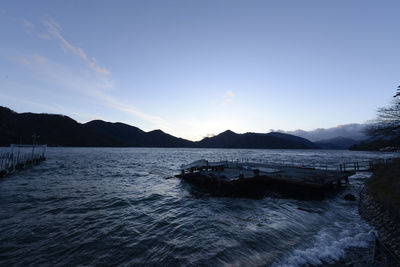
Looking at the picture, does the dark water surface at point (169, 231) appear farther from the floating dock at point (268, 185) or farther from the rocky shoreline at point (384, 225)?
the floating dock at point (268, 185)

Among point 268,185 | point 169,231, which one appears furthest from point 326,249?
point 268,185

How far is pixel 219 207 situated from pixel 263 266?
342 inches

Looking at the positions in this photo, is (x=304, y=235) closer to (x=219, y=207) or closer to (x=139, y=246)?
(x=219, y=207)

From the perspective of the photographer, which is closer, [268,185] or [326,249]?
[326,249]

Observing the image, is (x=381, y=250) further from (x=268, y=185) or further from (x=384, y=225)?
(x=268, y=185)

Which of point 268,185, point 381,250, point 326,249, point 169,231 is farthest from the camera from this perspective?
point 268,185

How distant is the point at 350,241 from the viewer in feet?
28.1

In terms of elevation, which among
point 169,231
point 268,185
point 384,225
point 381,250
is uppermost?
point 384,225

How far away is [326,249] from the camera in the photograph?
791 cm

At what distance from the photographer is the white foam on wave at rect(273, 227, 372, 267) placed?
23.2ft

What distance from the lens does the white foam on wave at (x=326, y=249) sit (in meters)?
7.07

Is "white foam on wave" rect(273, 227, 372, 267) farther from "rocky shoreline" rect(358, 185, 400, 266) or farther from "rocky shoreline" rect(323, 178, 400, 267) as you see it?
"rocky shoreline" rect(358, 185, 400, 266)

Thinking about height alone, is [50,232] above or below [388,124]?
below

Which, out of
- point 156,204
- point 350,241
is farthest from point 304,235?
point 156,204
